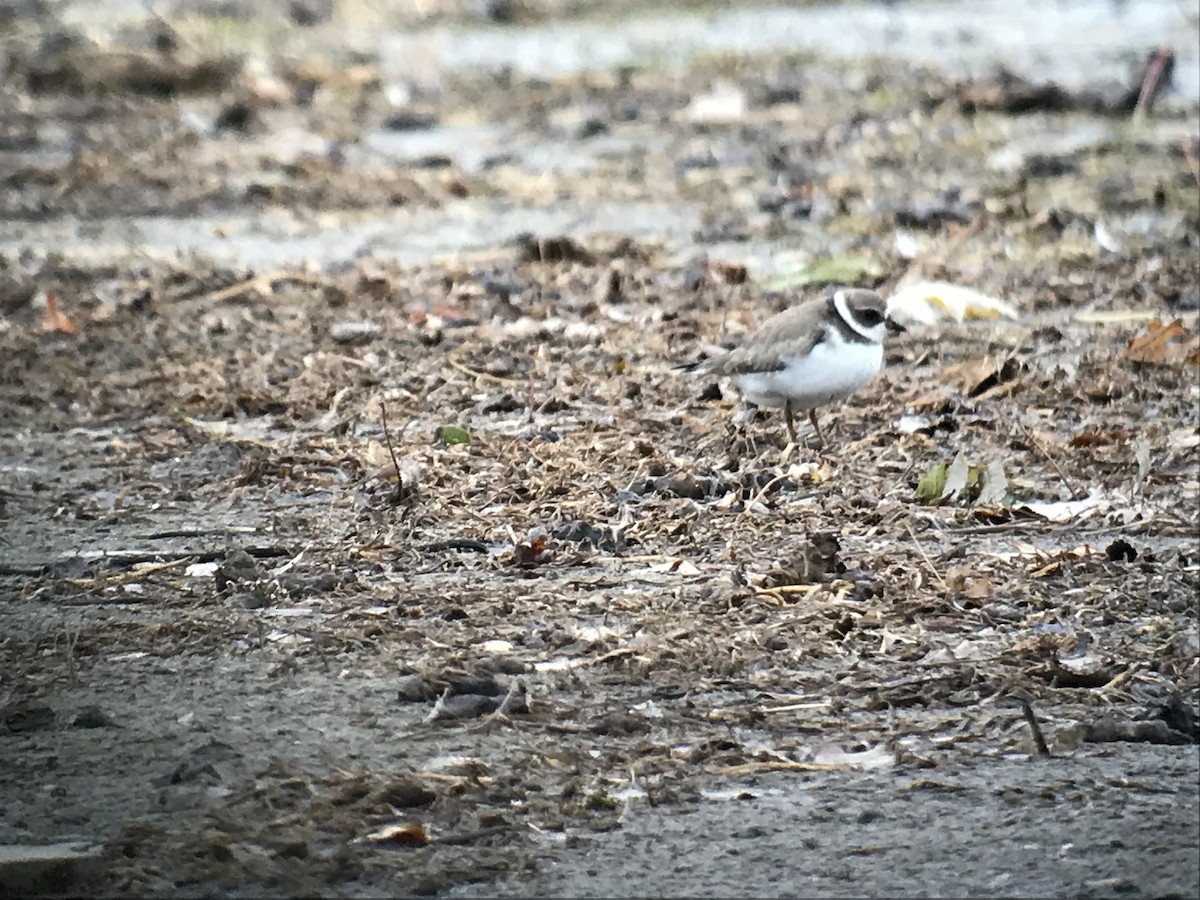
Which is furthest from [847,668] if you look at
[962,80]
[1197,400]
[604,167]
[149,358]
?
[962,80]

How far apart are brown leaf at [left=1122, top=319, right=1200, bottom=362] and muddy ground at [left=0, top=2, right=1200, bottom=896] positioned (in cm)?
2

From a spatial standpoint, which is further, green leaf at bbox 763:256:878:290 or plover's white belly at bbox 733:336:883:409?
green leaf at bbox 763:256:878:290

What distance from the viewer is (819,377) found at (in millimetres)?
6465

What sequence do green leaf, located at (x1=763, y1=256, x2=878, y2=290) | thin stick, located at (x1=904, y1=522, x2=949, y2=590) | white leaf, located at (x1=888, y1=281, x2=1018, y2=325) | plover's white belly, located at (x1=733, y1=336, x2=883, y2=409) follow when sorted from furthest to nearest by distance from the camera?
green leaf, located at (x1=763, y1=256, x2=878, y2=290)
white leaf, located at (x1=888, y1=281, x2=1018, y2=325)
plover's white belly, located at (x1=733, y1=336, x2=883, y2=409)
thin stick, located at (x1=904, y1=522, x2=949, y2=590)

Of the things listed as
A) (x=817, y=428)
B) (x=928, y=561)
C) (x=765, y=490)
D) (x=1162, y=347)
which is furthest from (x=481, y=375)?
(x=928, y=561)

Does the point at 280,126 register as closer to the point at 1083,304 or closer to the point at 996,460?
the point at 1083,304

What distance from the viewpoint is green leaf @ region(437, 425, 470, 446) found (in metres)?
6.80

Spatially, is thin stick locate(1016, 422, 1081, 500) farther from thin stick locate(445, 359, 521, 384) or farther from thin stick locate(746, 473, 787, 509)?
thin stick locate(445, 359, 521, 384)

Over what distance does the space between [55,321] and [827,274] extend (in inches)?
135

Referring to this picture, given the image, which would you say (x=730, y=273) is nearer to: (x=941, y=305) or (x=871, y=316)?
(x=941, y=305)

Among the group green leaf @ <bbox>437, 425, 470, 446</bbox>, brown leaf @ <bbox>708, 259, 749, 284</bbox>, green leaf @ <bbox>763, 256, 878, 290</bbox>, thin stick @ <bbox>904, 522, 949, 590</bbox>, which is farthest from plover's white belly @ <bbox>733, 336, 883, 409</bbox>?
brown leaf @ <bbox>708, 259, 749, 284</bbox>

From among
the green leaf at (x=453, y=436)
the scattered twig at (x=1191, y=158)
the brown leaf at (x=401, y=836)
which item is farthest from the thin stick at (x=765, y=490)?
the scattered twig at (x=1191, y=158)

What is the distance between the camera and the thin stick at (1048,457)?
6.00 metres

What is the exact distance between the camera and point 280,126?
Answer: 1348 cm
